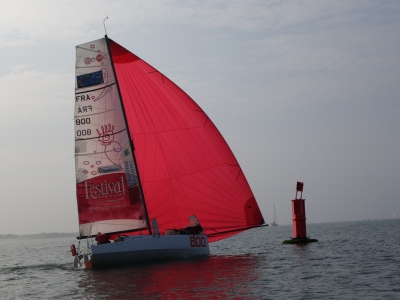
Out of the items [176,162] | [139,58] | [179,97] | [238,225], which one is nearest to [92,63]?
[139,58]

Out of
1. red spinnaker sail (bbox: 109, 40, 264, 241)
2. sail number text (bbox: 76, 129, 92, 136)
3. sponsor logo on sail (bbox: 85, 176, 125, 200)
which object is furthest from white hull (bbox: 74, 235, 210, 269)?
sail number text (bbox: 76, 129, 92, 136)

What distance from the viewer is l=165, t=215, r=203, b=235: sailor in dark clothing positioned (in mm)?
27372

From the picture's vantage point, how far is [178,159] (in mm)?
28797

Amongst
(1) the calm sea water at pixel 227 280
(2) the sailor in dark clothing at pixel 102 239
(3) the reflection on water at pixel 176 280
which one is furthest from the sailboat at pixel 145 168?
(1) the calm sea water at pixel 227 280

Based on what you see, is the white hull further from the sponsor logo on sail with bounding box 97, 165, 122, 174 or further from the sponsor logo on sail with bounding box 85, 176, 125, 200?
the sponsor logo on sail with bounding box 97, 165, 122, 174

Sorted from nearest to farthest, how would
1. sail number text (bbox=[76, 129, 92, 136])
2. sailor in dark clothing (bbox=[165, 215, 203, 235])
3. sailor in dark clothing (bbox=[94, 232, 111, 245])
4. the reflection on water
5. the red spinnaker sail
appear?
the reflection on water
sailor in dark clothing (bbox=[94, 232, 111, 245])
sail number text (bbox=[76, 129, 92, 136])
sailor in dark clothing (bbox=[165, 215, 203, 235])
the red spinnaker sail

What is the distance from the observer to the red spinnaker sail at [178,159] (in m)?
A: 28.5

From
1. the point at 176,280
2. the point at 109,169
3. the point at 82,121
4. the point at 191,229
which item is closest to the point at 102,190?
the point at 109,169

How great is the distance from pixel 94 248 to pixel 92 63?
29.7 ft

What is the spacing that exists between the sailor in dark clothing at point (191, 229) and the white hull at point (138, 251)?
49 cm

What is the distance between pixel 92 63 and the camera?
91.4ft

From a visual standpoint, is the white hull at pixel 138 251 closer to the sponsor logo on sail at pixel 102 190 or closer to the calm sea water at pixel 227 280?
the calm sea water at pixel 227 280

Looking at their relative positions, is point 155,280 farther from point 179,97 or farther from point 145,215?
point 179,97

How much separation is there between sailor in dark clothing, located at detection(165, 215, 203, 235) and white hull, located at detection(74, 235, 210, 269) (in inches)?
19.2
